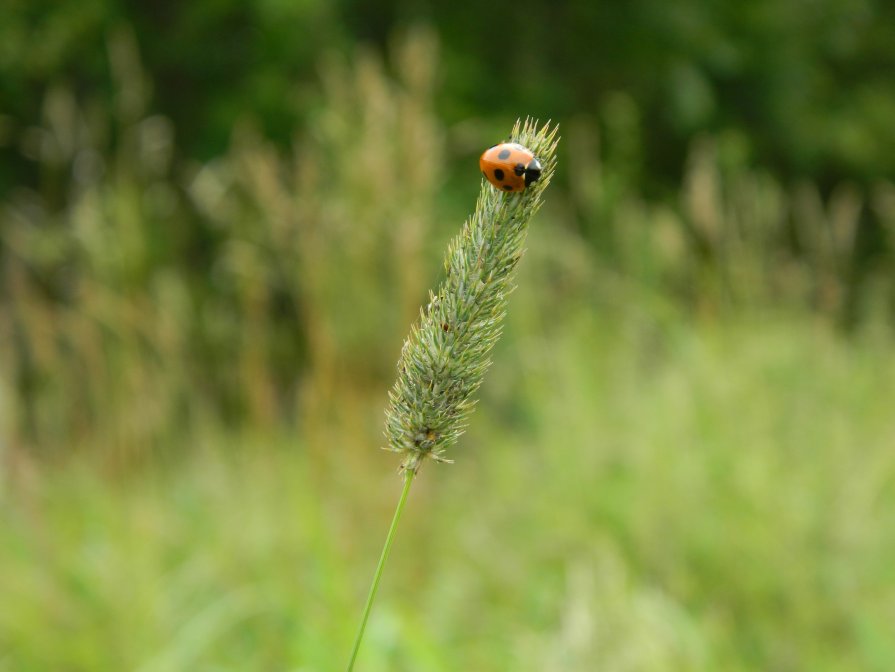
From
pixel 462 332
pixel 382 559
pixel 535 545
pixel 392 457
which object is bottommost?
pixel 382 559

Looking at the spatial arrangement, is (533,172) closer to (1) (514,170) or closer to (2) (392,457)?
(1) (514,170)

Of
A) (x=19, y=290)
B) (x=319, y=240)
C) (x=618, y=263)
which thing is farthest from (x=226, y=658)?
(x=618, y=263)

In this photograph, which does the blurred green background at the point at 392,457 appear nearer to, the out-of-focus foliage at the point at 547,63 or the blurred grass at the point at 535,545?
the blurred grass at the point at 535,545

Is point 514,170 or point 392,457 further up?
point 392,457

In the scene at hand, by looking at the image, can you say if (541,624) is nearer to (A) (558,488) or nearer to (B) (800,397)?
(A) (558,488)

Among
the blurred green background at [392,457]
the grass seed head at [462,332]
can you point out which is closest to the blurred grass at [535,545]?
the blurred green background at [392,457]

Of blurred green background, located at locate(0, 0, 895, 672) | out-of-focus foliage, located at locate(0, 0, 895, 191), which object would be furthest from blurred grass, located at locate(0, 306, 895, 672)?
out-of-focus foliage, located at locate(0, 0, 895, 191)

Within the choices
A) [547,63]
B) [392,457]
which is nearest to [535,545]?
[392,457]

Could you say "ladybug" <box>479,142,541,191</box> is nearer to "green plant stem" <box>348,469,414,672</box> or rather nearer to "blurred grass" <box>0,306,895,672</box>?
"green plant stem" <box>348,469,414,672</box>
